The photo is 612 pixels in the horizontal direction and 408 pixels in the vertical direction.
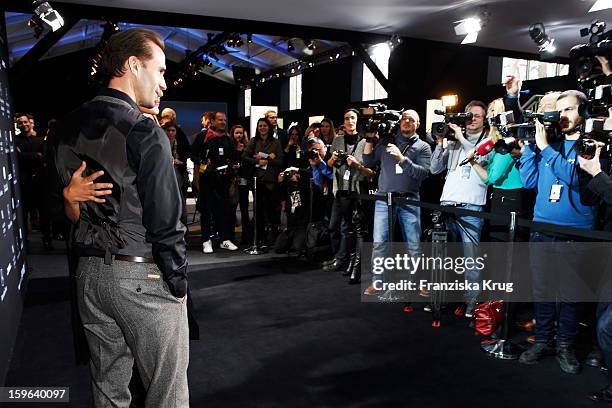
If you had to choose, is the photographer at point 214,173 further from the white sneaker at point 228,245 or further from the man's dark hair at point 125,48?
the man's dark hair at point 125,48

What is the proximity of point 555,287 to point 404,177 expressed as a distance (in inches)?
60.3

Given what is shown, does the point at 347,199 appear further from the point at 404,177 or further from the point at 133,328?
the point at 133,328

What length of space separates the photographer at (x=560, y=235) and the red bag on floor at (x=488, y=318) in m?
0.36

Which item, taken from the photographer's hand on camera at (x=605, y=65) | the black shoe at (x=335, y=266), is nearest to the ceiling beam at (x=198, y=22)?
the black shoe at (x=335, y=266)

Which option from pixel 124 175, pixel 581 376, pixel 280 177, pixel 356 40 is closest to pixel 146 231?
pixel 124 175

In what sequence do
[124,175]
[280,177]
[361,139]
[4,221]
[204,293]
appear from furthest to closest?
[280,177]
[361,139]
[204,293]
[4,221]
[124,175]

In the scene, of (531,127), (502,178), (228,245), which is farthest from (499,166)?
(228,245)

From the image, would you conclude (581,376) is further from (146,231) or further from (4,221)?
(4,221)

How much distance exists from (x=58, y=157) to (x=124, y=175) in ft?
0.82

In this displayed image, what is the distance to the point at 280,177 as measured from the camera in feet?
19.9

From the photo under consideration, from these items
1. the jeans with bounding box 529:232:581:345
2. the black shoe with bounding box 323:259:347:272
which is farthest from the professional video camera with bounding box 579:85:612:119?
the black shoe with bounding box 323:259:347:272

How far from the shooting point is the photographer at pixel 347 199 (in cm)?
457

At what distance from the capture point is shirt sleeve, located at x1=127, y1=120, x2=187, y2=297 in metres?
1.28

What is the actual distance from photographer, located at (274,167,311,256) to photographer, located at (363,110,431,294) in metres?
1.61
